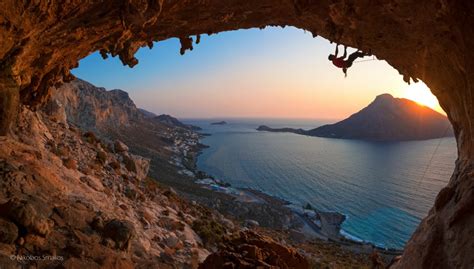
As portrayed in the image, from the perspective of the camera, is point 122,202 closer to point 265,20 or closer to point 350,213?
point 265,20

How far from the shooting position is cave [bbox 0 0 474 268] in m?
7.04

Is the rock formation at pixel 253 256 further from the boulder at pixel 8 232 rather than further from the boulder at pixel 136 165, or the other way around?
the boulder at pixel 136 165

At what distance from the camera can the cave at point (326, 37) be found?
7039 mm

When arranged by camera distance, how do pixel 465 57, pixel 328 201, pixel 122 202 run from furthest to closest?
pixel 328 201 → pixel 122 202 → pixel 465 57

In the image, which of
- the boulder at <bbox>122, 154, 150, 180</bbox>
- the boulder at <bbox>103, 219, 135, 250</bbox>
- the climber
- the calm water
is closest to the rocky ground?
the boulder at <bbox>103, 219, 135, 250</bbox>

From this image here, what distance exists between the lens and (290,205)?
64.6 metres

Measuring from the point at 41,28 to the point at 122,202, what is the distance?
9583 millimetres

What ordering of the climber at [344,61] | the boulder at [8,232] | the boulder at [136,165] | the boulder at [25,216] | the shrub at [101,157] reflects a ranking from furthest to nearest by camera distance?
the boulder at [136,165] → the shrub at [101,157] → the climber at [344,61] → the boulder at [25,216] → the boulder at [8,232]

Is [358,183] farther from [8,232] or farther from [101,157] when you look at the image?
[8,232]

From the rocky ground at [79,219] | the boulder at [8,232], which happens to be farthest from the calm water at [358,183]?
the boulder at [8,232]

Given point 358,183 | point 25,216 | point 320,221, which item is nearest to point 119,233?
point 25,216

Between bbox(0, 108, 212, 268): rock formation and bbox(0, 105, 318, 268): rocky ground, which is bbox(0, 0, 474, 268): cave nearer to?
bbox(0, 108, 212, 268): rock formation

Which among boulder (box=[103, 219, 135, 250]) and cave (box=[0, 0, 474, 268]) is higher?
cave (box=[0, 0, 474, 268])

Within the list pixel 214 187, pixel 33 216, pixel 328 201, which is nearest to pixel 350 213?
pixel 328 201
